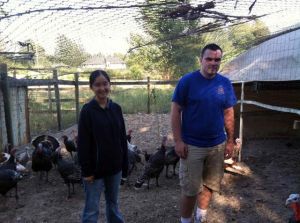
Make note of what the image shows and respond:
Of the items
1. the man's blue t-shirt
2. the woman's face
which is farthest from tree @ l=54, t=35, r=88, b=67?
the man's blue t-shirt

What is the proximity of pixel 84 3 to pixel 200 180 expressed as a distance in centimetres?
224

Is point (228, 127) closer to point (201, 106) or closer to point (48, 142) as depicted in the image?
point (201, 106)

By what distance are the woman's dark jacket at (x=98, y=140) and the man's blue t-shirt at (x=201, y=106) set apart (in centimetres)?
71

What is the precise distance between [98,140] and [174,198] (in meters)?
2.67

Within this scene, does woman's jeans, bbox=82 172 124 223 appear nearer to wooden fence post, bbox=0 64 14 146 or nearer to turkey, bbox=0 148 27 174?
turkey, bbox=0 148 27 174

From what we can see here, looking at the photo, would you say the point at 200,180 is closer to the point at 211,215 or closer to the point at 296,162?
the point at 211,215

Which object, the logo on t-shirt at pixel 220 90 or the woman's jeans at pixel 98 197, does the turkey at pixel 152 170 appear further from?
the logo on t-shirt at pixel 220 90

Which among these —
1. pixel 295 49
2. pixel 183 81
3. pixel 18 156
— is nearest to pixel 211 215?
pixel 183 81

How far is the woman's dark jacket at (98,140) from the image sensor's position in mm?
3383

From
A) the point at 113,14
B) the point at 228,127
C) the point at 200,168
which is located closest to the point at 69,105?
the point at 113,14

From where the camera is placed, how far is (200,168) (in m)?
3.83

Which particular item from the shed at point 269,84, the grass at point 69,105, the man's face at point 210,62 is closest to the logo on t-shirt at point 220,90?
the man's face at point 210,62

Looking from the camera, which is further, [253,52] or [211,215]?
[253,52]

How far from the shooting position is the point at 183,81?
373 centimetres
